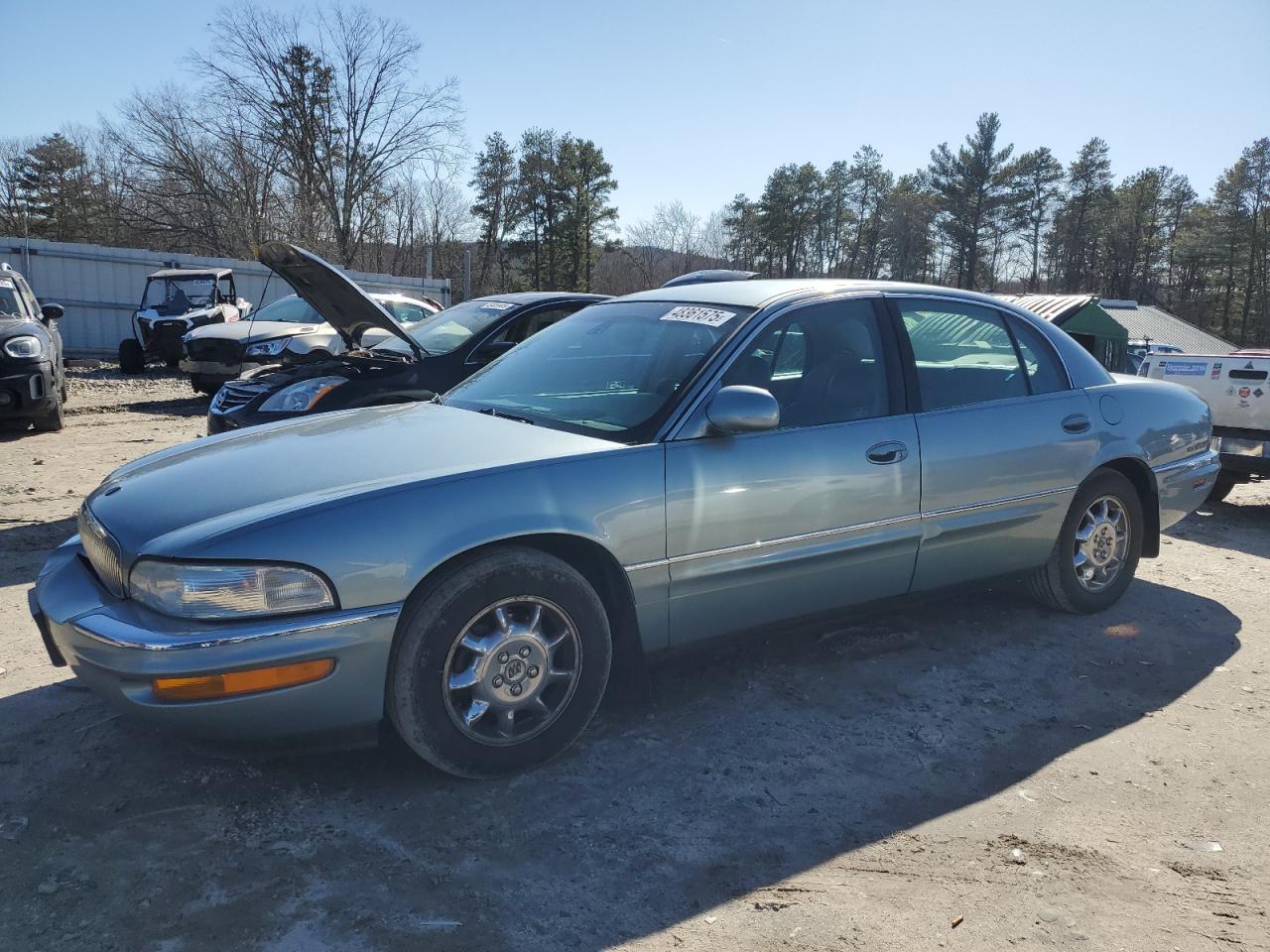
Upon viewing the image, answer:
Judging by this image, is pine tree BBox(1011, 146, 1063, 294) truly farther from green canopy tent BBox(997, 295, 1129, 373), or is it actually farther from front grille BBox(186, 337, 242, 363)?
front grille BBox(186, 337, 242, 363)

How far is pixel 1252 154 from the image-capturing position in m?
52.0

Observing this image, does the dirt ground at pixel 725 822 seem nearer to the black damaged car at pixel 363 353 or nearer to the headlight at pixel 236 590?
the headlight at pixel 236 590

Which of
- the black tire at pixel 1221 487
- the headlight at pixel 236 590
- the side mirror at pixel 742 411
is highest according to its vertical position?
the side mirror at pixel 742 411

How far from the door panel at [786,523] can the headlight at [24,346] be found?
8347 millimetres

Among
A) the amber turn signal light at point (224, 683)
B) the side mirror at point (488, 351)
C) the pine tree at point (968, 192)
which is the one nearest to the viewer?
the amber turn signal light at point (224, 683)

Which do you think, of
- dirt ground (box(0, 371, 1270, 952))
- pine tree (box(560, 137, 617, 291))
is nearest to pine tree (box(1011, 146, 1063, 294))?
pine tree (box(560, 137, 617, 291))

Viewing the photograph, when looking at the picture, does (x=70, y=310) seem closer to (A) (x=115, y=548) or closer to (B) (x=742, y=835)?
(A) (x=115, y=548)

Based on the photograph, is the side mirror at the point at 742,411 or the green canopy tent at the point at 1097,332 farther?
the green canopy tent at the point at 1097,332

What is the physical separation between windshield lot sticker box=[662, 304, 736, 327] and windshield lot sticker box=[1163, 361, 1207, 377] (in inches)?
251

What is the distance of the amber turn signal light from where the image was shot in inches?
92.3

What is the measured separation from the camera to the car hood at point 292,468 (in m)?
2.57

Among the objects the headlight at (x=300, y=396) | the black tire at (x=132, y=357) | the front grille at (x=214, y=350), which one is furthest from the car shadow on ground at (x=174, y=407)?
the headlight at (x=300, y=396)

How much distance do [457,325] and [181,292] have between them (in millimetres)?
12386

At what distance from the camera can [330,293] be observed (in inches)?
241
